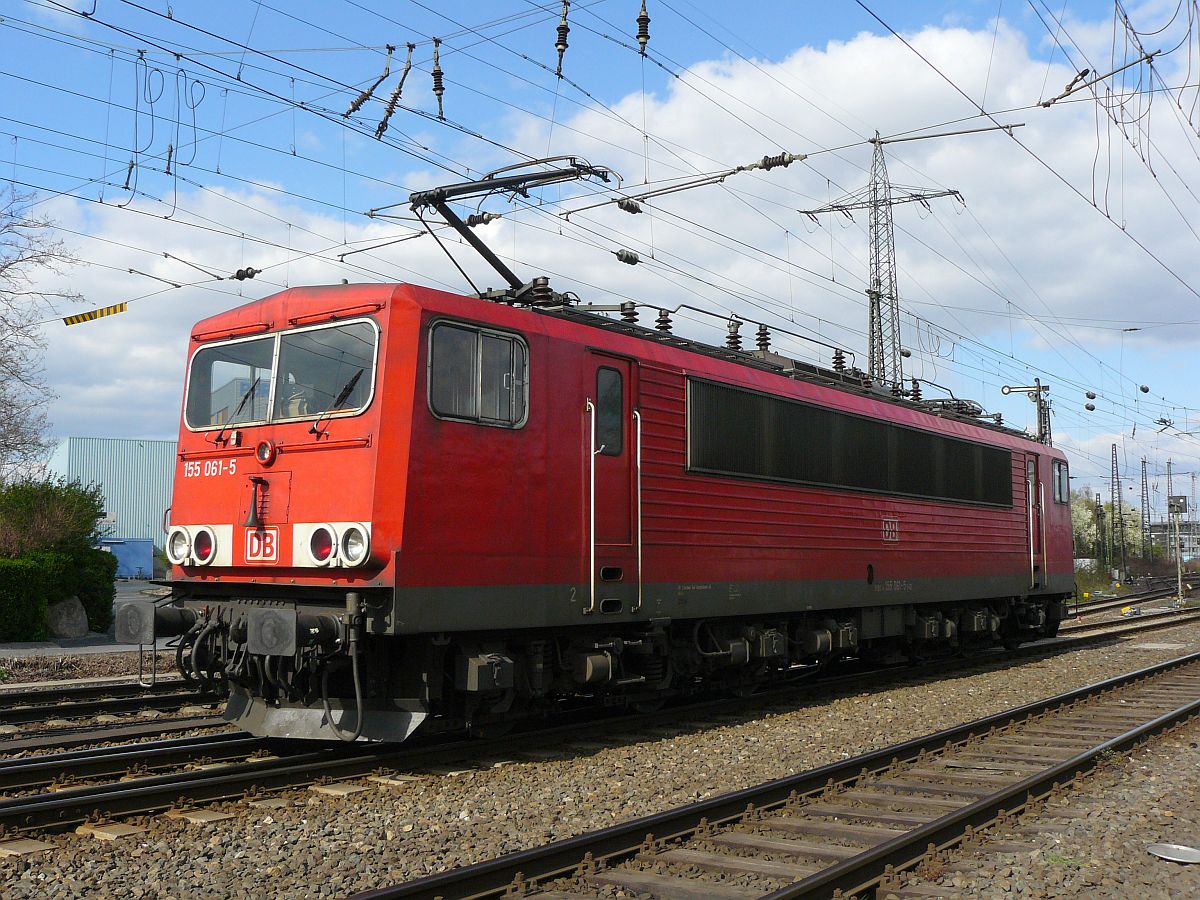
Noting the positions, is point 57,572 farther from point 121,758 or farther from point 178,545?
point 121,758

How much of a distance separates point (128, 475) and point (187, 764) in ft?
197

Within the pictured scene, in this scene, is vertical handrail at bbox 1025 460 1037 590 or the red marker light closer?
the red marker light

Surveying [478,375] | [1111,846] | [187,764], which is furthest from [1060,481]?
[187,764]

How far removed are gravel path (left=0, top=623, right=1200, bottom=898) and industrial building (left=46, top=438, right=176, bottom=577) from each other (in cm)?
5679

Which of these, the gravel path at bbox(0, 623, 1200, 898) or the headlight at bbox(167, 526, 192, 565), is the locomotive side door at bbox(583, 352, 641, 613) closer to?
the gravel path at bbox(0, 623, 1200, 898)

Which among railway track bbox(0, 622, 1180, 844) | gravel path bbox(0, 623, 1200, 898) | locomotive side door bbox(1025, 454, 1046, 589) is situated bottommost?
gravel path bbox(0, 623, 1200, 898)

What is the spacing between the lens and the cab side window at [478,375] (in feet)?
28.5

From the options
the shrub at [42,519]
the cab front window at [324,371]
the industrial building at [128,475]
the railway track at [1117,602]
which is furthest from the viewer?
the industrial building at [128,475]

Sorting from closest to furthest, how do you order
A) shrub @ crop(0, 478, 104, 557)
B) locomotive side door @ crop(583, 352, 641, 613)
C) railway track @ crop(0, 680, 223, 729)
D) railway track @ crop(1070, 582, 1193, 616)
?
locomotive side door @ crop(583, 352, 641, 613) < railway track @ crop(0, 680, 223, 729) < shrub @ crop(0, 478, 104, 557) < railway track @ crop(1070, 582, 1193, 616)

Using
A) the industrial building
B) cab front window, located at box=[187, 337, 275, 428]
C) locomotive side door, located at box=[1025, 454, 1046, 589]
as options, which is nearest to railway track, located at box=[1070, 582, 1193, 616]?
locomotive side door, located at box=[1025, 454, 1046, 589]

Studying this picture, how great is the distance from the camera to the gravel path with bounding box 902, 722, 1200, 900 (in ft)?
19.7

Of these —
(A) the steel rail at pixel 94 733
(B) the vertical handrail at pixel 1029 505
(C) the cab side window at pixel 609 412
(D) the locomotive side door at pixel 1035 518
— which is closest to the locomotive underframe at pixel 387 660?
(A) the steel rail at pixel 94 733

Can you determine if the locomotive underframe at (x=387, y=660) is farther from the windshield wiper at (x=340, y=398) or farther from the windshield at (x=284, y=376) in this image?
the windshield at (x=284, y=376)

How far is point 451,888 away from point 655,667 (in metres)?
5.72
